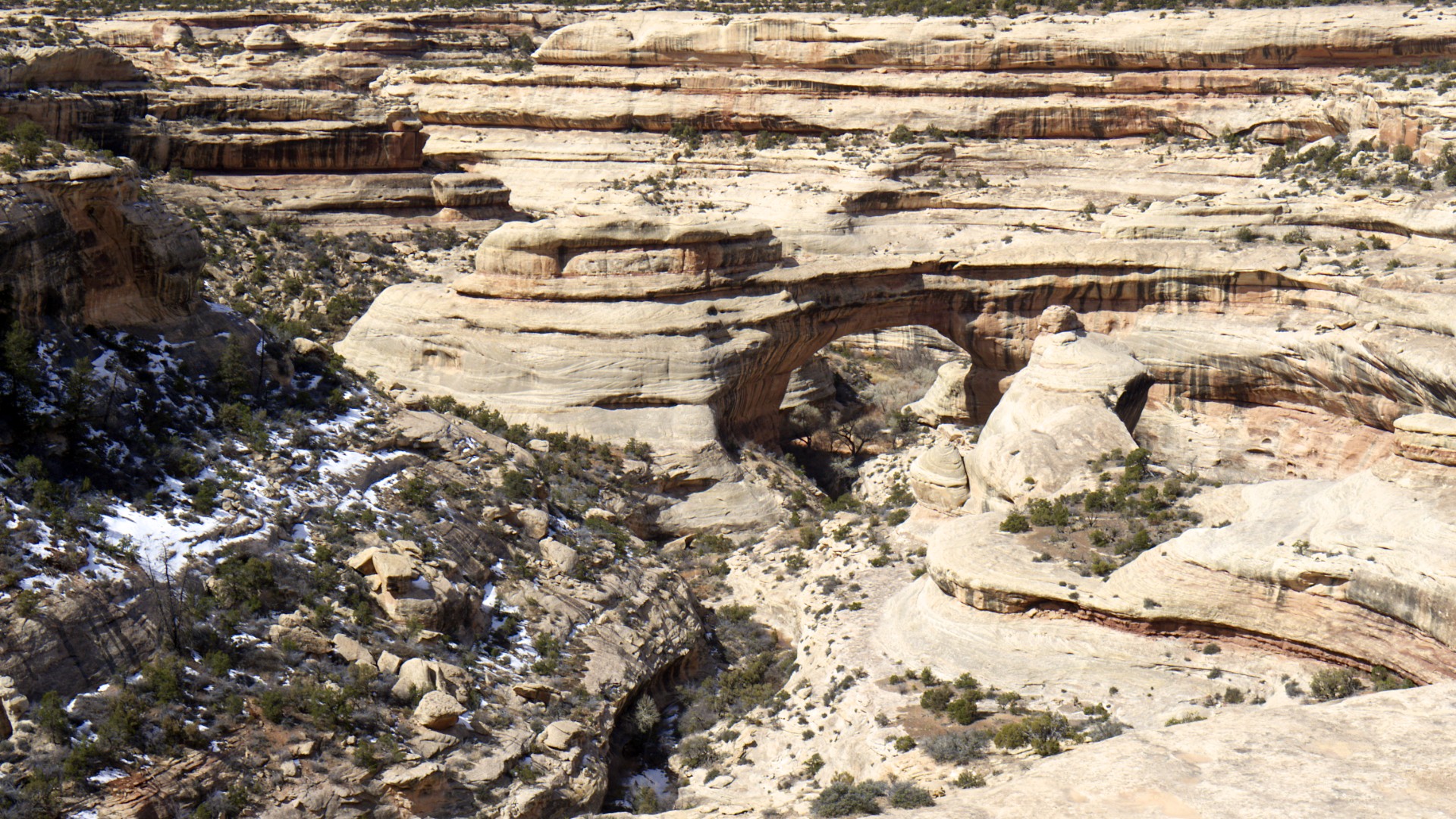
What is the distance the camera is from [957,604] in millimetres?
26109

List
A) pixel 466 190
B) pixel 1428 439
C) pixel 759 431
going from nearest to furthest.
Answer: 1. pixel 1428 439
2. pixel 759 431
3. pixel 466 190

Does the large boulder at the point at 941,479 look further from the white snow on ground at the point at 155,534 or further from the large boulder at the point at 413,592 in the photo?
the white snow on ground at the point at 155,534

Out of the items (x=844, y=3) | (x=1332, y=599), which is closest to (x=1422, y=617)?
(x=1332, y=599)

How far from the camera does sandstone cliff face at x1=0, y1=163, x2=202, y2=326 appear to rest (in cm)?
2631

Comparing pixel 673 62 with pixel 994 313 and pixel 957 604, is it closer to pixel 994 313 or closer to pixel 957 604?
pixel 994 313

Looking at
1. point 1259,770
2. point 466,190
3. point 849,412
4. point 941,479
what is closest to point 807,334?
point 849,412

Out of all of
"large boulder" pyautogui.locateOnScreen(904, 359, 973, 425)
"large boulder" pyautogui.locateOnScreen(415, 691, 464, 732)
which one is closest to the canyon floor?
"large boulder" pyautogui.locateOnScreen(904, 359, 973, 425)

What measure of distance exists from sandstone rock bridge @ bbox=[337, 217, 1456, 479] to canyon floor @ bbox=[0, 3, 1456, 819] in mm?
127

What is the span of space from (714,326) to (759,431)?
417cm

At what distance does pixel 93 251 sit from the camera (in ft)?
94.0

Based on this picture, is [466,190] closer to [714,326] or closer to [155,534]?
[714,326]

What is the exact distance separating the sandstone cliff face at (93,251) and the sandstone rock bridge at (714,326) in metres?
8.12

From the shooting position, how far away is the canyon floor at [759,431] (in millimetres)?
21938

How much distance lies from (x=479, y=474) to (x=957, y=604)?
1199 centimetres
